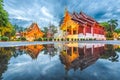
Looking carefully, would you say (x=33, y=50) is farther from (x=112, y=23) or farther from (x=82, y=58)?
(x=112, y=23)

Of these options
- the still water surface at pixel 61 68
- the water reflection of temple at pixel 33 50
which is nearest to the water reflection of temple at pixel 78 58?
the still water surface at pixel 61 68

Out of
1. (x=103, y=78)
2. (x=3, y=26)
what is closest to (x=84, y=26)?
(x=3, y=26)

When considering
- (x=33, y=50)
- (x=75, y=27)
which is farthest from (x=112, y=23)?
(x=33, y=50)

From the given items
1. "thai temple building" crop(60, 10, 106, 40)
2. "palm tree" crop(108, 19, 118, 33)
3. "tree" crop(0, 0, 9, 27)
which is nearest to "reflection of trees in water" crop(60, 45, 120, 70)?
"tree" crop(0, 0, 9, 27)

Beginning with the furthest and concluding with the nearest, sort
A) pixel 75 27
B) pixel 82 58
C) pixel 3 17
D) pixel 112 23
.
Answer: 1. pixel 112 23
2. pixel 75 27
3. pixel 3 17
4. pixel 82 58

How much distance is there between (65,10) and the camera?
47594mm

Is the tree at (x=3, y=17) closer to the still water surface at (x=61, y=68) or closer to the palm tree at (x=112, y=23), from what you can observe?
the still water surface at (x=61, y=68)

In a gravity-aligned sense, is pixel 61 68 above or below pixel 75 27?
below

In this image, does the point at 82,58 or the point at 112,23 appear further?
the point at 112,23

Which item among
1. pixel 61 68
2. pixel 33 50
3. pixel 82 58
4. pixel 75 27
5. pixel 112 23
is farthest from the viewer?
pixel 112 23

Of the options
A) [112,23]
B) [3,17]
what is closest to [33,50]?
[3,17]

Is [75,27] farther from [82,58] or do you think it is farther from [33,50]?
[82,58]

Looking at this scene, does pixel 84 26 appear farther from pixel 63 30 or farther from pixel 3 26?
pixel 3 26

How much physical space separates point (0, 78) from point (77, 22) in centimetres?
4311
